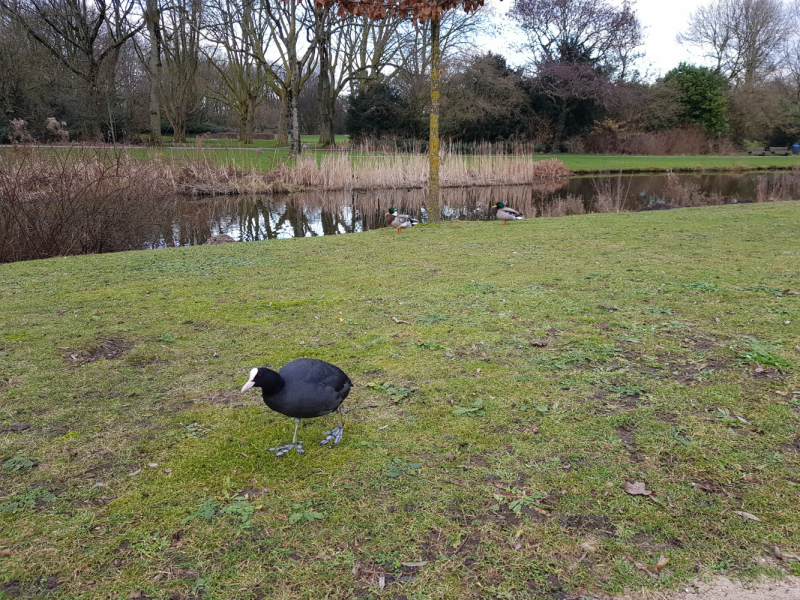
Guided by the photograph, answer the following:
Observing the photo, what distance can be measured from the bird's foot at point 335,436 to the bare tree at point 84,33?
26.4 m

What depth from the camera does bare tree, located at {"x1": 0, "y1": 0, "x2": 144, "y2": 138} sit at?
26.8 meters

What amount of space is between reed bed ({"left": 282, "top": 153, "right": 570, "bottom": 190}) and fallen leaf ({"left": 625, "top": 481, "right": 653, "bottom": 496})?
19955mm

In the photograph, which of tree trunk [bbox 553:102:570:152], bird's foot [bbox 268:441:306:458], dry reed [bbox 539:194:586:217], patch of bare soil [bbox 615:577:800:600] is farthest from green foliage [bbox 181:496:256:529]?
tree trunk [bbox 553:102:570:152]

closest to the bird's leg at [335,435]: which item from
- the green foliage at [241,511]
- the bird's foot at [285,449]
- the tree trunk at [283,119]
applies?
the bird's foot at [285,449]

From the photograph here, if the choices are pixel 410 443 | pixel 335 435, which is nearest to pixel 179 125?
pixel 335 435

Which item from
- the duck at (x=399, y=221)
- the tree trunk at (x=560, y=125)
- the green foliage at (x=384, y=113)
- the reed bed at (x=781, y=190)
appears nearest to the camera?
the duck at (x=399, y=221)

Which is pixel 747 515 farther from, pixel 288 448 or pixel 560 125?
pixel 560 125

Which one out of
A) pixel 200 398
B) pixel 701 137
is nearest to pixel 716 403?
pixel 200 398

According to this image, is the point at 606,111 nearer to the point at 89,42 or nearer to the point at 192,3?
the point at 192,3

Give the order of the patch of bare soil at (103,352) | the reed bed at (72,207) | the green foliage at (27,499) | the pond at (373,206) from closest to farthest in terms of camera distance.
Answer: the green foliage at (27,499) → the patch of bare soil at (103,352) → the reed bed at (72,207) → the pond at (373,206)

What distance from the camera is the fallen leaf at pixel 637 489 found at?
9.73 ft

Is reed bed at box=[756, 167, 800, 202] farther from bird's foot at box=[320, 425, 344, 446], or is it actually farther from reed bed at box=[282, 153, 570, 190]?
bird's foot at box=[320, 425, 344, 446]

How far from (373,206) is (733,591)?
18.0 m

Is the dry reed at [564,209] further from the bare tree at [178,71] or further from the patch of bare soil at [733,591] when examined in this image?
the bare tree at [178,71]
